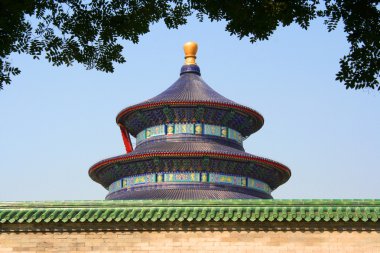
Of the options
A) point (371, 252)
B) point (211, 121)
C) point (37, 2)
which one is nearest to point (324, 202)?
point (371, 252)

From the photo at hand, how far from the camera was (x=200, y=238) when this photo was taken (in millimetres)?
15008

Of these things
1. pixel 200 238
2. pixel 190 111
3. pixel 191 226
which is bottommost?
pixel 200 238

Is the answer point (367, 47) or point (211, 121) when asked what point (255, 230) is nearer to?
point (367, 47)

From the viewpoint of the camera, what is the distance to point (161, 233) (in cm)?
1508

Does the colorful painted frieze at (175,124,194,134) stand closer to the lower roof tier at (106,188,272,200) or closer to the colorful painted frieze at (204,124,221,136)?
the colorful painted frieze at (204,124,221,136)

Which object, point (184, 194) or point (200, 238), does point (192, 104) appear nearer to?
point (184, 194)

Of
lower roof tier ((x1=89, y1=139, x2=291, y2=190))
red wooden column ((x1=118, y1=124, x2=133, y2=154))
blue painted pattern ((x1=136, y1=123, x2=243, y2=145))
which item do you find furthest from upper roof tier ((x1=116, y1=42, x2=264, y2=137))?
lower roof tier ((x1=89, y1=139, x2=291, y2=190))

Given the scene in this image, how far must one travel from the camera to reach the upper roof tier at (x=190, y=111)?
24781 mm

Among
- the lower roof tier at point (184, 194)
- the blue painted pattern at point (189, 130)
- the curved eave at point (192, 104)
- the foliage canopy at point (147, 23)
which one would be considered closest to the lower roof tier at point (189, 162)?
the blue painted pattern at point (189, 130)

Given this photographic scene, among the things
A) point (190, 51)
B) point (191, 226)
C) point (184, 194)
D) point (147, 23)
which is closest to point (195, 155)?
point (184, 194)

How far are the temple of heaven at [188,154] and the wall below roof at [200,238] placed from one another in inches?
283

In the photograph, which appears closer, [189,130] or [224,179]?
[224,179]

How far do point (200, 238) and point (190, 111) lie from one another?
10.3 m

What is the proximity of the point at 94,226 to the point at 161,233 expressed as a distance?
1362mm
